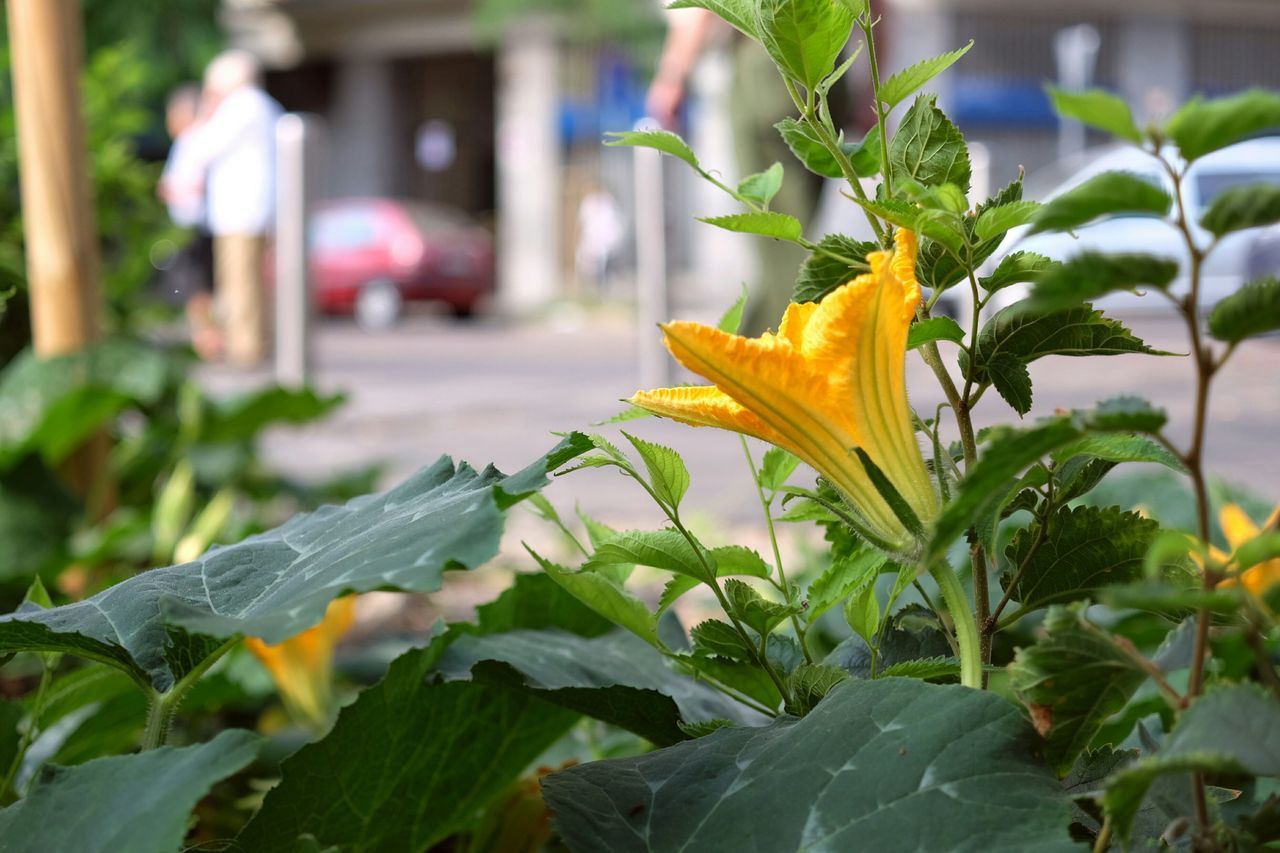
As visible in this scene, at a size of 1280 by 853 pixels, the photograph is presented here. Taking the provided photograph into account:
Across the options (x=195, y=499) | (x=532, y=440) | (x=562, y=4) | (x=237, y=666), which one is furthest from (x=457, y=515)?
(x=562, y=4)

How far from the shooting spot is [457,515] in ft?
1.79

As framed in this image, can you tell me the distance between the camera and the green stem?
532mm

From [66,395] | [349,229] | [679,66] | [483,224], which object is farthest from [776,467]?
[483,224]

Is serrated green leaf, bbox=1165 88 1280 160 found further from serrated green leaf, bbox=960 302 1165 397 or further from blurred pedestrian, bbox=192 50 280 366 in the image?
blurred pedestrian, bbox=192 50 280 366

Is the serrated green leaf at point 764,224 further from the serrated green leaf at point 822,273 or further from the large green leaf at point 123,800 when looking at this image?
the large green leaf at point 123,800

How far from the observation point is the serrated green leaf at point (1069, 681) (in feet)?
1.54

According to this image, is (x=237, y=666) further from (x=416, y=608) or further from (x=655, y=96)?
(x=655, y=96)

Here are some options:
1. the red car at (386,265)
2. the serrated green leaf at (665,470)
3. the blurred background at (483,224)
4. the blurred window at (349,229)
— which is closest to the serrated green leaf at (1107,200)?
the blurred background at (483,224)

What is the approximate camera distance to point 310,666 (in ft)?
4.62

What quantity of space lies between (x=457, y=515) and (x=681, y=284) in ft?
60.8

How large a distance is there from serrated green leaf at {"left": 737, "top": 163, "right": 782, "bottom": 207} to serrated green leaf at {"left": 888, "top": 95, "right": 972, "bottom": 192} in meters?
0.07

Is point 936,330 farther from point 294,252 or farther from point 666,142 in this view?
point 294,252

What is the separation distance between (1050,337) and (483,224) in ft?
79.1

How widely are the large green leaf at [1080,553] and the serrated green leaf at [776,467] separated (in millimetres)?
113
